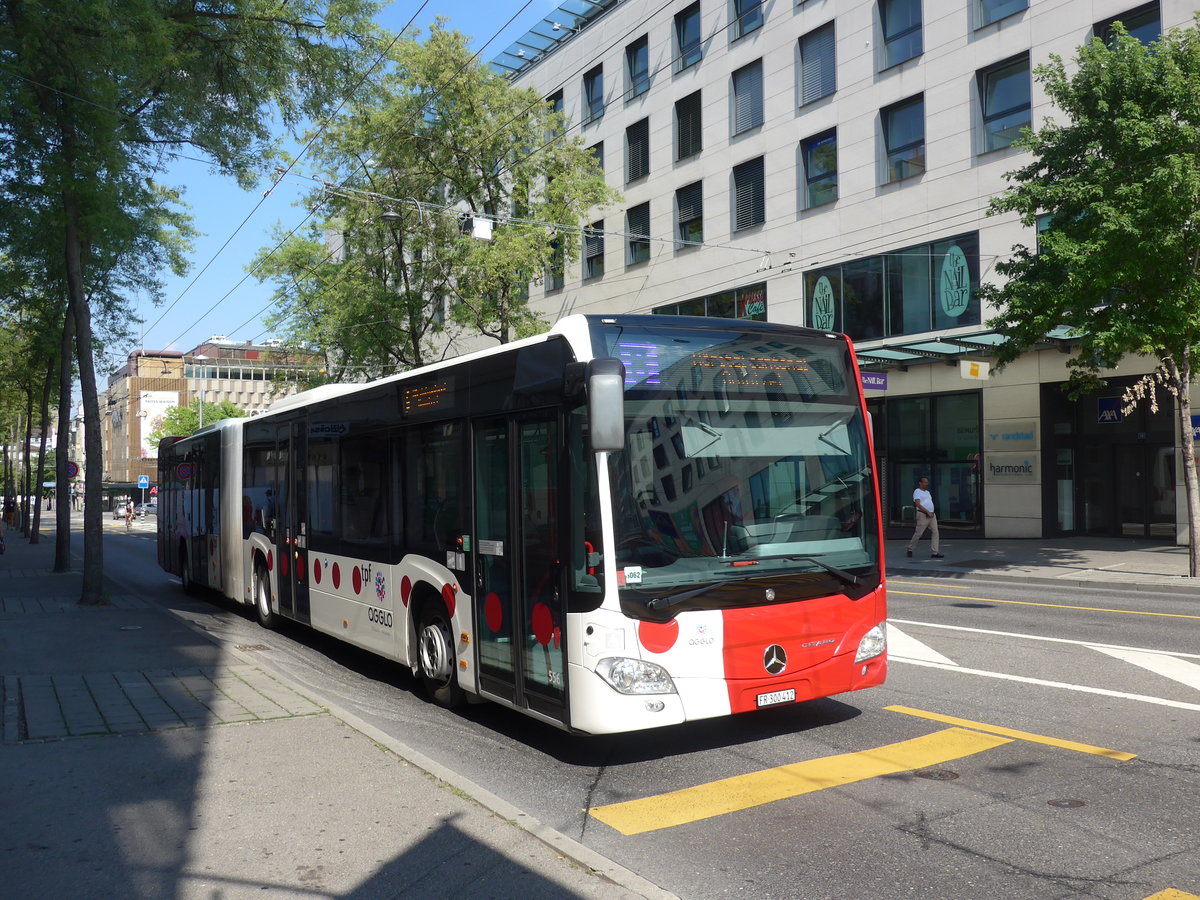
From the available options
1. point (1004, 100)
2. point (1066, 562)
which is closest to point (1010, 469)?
point (1066, 562)

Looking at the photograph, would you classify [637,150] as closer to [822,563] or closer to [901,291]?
[901,291]

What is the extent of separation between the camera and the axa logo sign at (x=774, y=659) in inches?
254

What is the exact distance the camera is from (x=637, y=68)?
35406 millimetres

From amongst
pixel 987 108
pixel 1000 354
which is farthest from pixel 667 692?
pixel 987 108

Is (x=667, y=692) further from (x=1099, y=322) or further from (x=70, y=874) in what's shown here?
(x=1099, y=322)

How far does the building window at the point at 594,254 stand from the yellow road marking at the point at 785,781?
31.3m

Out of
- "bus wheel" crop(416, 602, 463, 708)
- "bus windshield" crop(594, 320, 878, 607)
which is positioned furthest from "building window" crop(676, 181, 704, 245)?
"bus windshield" crop(594, 320, 878, 607)

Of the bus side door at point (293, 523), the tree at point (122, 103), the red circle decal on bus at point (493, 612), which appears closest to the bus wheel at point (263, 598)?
the bus side door at point (293, 523)

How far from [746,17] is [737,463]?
1095 inches

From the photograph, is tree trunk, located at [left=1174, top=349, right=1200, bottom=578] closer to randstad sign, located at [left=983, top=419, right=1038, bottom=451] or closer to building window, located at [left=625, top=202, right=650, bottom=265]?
randstad sign, located at [left=983, top=419, right=1038, bottom=451]

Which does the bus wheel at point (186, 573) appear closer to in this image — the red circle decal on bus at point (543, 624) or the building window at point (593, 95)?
the red circle decal on bus at point (543, 624)

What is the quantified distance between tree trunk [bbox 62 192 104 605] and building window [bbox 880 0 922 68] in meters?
19.8

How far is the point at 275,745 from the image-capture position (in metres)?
6.64

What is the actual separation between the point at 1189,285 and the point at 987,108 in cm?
985
